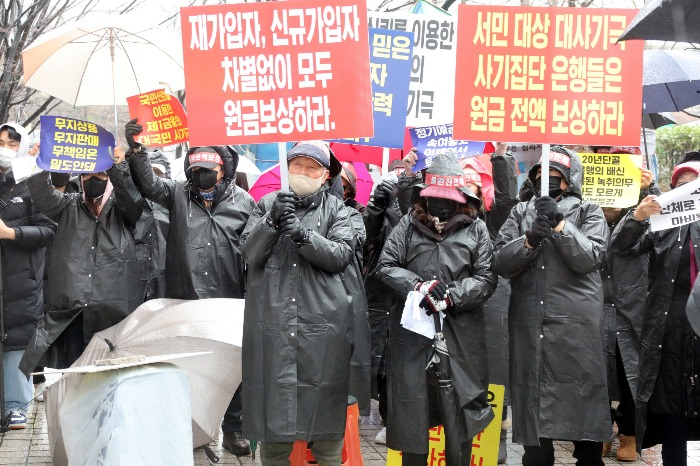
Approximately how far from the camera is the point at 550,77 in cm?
577

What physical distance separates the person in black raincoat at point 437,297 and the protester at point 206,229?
5.35ft

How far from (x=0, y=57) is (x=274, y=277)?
326 inches

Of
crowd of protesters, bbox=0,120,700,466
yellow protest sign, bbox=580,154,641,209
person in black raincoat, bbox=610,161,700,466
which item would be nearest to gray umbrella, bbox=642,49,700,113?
yellow protest sign, bbox=580,154,641,209

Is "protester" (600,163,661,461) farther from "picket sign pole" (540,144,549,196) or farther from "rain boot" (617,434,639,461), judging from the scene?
"picket sign pole" (540,144,549,196)

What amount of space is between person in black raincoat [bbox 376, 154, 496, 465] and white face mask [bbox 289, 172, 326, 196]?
57 cm

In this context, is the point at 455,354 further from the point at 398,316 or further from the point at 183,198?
the point at 183,198

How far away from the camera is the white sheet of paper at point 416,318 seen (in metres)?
5.77

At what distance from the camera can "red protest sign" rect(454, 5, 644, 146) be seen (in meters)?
5.75

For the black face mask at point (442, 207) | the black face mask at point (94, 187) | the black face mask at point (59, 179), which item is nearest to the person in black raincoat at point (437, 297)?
the black face mask at point (442, 207)

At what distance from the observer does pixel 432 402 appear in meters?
6.00

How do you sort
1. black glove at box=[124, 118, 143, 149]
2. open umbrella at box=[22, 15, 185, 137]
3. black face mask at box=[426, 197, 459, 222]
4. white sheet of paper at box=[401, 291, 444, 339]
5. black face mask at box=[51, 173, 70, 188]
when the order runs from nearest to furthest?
1. white sheet of paper at box=[401, 291, 444, 339]
2. black face mask at box=[426, 197, 459, 222]
3. black glove at box=[124, 118, 143, 149]
4. black face mask at box=[51, 173, 70, 188]
5. open umbrella at box=[22, 15, 185, 137]

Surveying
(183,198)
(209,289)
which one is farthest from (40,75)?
(209,289)

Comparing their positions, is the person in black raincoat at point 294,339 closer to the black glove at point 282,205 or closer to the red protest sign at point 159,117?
the black glove at point 282,205

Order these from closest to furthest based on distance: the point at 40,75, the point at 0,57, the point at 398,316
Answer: the point at 398,316
the point at 40,75
the point at 0,57
